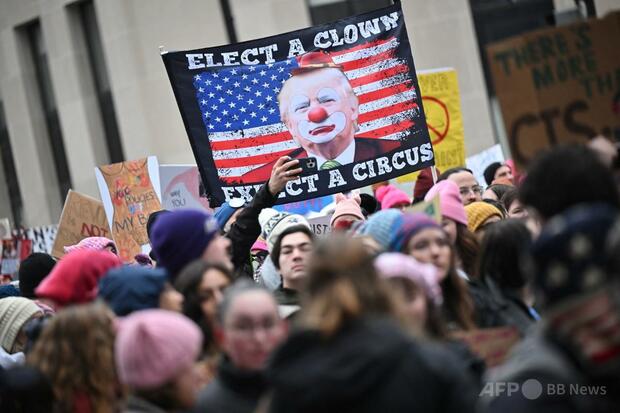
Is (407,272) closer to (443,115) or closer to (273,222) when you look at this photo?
(273,222)

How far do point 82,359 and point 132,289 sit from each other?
53cm

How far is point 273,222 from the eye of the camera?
23.9 feet

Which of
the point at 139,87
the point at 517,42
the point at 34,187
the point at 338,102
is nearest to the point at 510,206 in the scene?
the point at 338,102

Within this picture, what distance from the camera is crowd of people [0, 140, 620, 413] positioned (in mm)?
3238

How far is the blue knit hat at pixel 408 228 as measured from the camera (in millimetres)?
5066

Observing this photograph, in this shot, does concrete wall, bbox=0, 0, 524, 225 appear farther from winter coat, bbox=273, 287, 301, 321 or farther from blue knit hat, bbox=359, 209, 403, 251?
blue knit hat, bbox=359, 209, 403, 251

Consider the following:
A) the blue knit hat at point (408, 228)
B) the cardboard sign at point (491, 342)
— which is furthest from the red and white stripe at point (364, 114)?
the cardboard sign at point (491, 342)

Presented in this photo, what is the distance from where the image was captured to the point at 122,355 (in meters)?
4.13

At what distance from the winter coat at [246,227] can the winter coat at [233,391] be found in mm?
2983

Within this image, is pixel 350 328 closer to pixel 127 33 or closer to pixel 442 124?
pixel 442 124

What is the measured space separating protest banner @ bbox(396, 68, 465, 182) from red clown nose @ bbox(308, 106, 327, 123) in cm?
406

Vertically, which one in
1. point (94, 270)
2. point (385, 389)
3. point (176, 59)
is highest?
point (176, 59)

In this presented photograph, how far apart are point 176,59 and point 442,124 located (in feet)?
15.3

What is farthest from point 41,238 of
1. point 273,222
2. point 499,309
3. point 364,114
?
point 499,309
